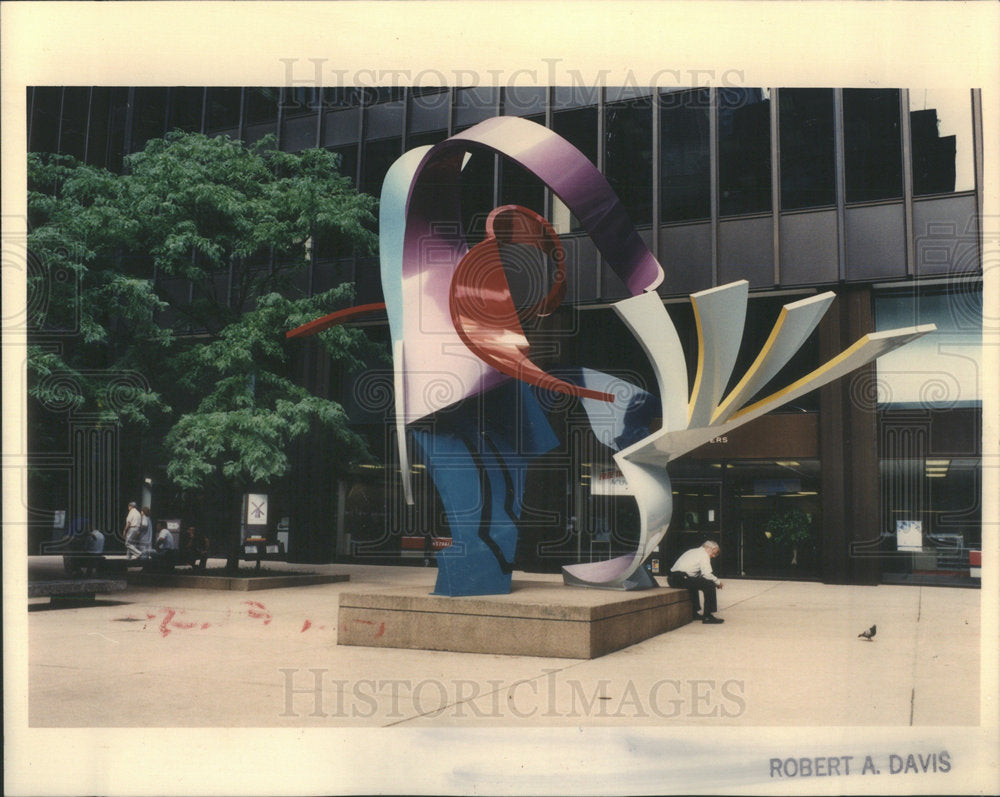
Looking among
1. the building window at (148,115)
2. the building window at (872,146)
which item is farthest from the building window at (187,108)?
the building window at (872,146)

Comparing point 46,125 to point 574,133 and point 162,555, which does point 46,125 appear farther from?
point 574,133

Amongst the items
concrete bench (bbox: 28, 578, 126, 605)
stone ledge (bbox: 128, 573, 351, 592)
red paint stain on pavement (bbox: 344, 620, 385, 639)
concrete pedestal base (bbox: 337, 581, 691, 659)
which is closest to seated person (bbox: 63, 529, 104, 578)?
stone ledge (bbox: 128, 573, 351, 592)

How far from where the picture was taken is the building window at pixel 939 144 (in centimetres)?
1734

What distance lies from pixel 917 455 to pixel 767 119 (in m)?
7.38

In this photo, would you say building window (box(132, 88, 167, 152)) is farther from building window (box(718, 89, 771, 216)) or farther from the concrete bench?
building window (box(718, 89, 771, 216))

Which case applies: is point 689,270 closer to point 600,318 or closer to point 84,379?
point 600,318

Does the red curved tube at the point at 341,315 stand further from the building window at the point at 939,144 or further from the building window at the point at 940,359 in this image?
the building window at the point at 939,144

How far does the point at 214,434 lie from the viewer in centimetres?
1611

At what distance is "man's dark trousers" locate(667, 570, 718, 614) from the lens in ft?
40.7

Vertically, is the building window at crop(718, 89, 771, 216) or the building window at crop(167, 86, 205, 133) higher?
the building window at crop(167, 86, 205, 133)

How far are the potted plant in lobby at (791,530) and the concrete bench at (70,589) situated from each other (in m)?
12.8

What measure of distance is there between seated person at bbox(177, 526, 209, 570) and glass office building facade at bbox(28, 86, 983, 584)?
2.80 metres

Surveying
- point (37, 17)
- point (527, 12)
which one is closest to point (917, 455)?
point (527, 12)

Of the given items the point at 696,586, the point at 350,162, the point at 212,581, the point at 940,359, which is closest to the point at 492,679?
the point at 696,586
